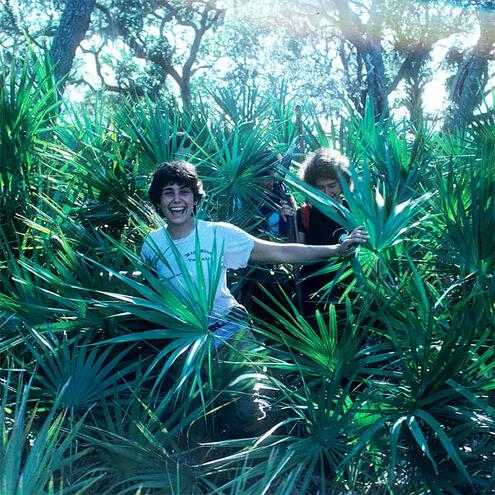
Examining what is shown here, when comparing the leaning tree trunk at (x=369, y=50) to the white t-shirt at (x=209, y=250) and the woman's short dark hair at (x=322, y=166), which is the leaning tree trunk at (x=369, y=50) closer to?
the woman's short dark hair at (x=322, y=166)

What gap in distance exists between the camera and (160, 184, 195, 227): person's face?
12.2 feet

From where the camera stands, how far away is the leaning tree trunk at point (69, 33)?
9766 millimetres

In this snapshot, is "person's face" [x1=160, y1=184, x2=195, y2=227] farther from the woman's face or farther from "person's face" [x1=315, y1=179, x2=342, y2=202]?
"person's face" [x1=315, y1=179, x2=342, y2=202]

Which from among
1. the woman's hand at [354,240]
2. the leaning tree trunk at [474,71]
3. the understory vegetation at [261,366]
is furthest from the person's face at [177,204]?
the leaning tree trunk at [474,71]

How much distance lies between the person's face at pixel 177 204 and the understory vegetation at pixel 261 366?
1.10ft

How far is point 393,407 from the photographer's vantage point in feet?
9.17

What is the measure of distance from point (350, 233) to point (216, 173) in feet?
5.18

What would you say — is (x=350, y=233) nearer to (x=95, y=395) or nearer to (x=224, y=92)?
(x=95, y=395)

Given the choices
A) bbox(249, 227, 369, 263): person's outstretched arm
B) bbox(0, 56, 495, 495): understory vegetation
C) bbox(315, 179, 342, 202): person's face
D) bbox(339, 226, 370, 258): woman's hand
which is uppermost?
bbox(315, 179, 342, 202): person's face

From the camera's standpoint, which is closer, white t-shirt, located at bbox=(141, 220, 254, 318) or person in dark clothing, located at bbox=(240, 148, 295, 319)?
white t-shirt, located at bbox=(141, 220, 254, 318)

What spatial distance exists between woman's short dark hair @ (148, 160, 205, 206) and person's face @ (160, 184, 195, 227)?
25 mm

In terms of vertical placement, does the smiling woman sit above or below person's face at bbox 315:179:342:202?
below

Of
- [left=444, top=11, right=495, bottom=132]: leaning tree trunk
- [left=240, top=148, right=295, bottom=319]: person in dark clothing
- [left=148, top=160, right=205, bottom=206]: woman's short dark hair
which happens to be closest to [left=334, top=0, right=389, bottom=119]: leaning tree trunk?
[left=444, top=11, right=495, bottom=132]: leaning tree trunk

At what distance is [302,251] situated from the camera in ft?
11.5
